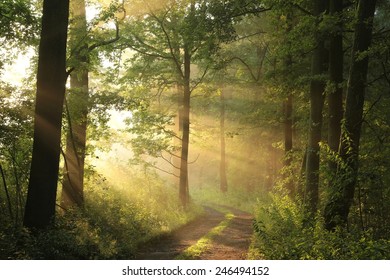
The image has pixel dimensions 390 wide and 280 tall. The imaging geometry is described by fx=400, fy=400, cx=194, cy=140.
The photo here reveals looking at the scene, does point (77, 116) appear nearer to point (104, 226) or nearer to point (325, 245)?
point (104, 226)

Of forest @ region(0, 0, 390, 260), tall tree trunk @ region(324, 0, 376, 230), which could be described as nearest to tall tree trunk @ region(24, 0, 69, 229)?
forest @ region(0, 0, 390, 260)

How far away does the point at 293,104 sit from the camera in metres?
23.5

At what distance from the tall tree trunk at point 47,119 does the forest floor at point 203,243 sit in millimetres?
3286

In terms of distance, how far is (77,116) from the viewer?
14219 mm

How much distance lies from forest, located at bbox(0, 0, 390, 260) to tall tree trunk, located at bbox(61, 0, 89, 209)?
53mm

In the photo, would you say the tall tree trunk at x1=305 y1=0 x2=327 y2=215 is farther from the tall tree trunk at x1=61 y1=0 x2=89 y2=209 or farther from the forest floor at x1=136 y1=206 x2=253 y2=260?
the tall tree trunk at x1=61 y1=0 x2=89 y2=209

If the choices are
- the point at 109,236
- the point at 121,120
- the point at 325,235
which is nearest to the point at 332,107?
the point at 325,235

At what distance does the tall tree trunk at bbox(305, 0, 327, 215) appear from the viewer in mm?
13609

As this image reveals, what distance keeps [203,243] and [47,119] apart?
7.05 metres

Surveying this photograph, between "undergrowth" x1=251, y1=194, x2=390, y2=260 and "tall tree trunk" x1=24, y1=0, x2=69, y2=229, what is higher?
"tall tree trunk" x1=24, y1=0, x2=69, y2=229

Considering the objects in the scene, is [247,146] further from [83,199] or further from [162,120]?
[83,199]

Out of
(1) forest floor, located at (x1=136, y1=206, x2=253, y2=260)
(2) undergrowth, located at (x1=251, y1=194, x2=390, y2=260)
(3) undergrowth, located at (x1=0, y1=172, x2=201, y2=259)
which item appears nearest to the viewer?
(2) undergrowth, located at (x1=251, y1=194, x2=390, y2=260)

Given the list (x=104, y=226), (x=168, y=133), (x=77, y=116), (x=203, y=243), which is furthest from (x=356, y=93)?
(x=168, y=133)

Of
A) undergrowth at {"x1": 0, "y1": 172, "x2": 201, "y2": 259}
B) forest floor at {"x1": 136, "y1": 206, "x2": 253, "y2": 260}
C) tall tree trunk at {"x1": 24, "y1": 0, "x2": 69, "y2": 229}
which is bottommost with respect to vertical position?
forest floor at {"x1": 136, "y1": 206, "x2": 253, "y2": 260}
